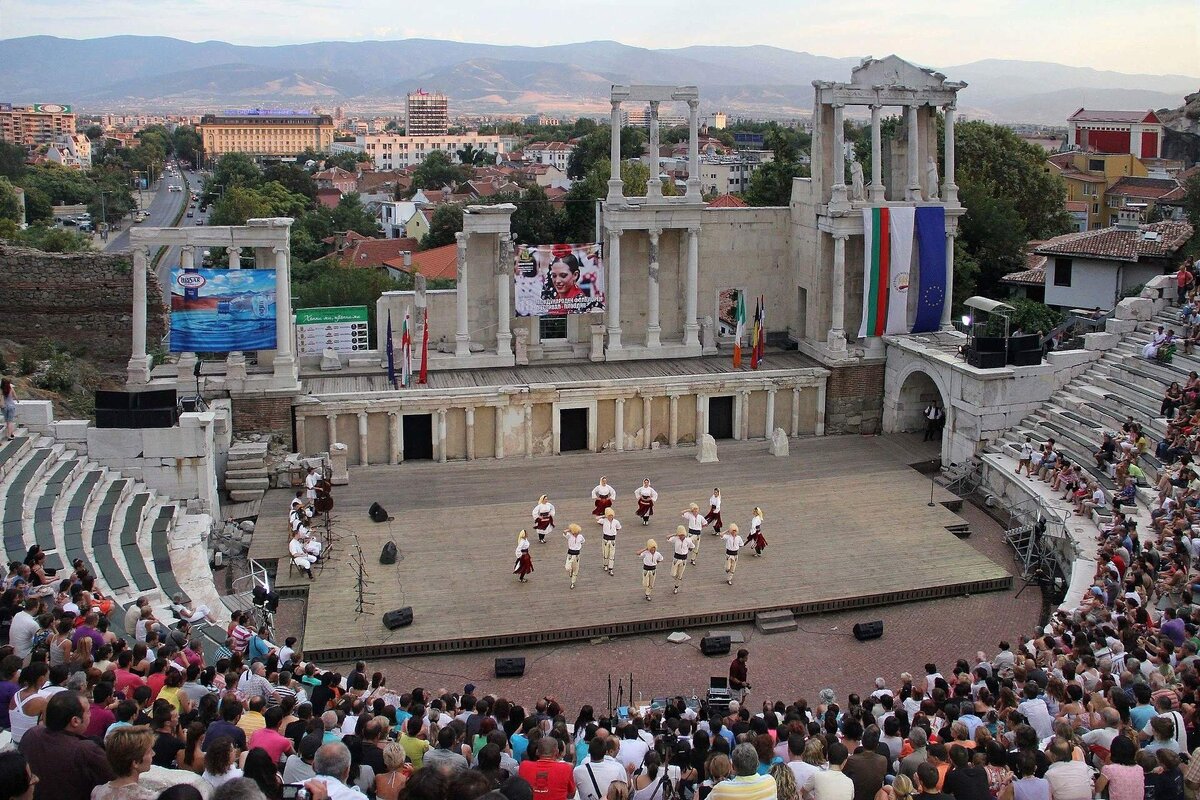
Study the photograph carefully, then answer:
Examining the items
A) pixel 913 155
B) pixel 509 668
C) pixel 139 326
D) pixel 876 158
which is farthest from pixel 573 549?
pixel 913 155

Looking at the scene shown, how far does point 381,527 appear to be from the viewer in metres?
30.1

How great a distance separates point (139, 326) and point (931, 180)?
2468cm

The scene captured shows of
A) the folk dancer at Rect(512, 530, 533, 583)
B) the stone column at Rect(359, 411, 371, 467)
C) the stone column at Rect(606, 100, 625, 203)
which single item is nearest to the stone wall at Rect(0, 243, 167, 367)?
the stone column at Rect(359, 411, 371, 467)

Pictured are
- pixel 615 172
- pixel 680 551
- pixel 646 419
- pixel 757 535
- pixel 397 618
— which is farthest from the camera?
pixel 615 172

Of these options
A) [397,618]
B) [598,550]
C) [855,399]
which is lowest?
[397,618]

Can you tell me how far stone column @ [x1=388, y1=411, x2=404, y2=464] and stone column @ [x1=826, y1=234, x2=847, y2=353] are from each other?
1355 centimetres

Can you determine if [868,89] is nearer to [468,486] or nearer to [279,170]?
[468,486]

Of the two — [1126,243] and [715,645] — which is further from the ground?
[1126,243]

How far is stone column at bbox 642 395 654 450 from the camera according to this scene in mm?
36969

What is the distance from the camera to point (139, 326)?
111 feet

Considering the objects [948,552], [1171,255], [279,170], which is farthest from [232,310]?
[279,170]

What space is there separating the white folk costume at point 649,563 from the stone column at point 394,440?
11350 millimetres

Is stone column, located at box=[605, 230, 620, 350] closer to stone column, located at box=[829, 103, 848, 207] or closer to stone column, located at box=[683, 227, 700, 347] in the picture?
stone column, located at box=[683, 227, 700, 347]

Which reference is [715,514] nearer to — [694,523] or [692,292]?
[694,523]
